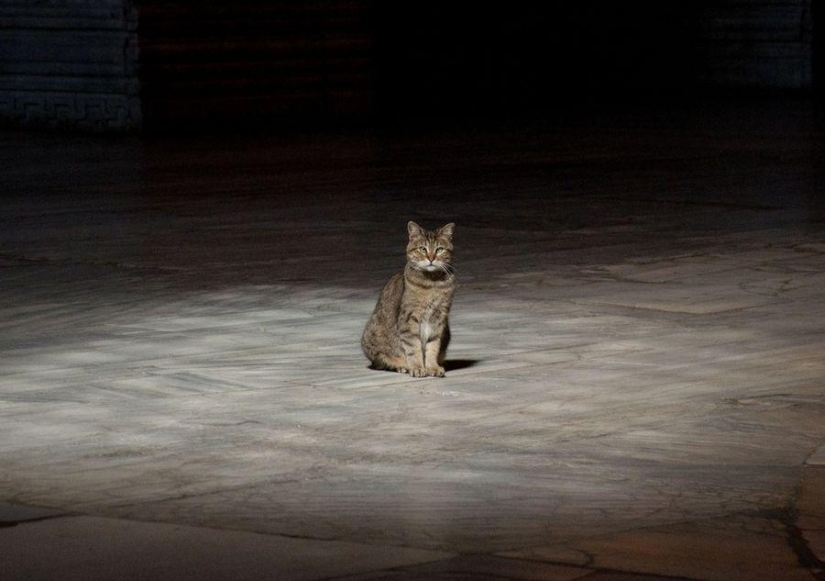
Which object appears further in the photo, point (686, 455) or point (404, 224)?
point (404, 224)

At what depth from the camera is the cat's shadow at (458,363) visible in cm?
862

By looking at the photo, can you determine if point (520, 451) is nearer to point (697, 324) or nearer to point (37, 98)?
point (697, 324)

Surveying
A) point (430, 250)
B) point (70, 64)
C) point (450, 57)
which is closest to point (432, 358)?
point (430, 250)

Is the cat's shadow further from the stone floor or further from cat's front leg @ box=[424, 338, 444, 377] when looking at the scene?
cat's front leg @ box=[424, 338, 444, 377]

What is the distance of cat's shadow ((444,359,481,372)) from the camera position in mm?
8617

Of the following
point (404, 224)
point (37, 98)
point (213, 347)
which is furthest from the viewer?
point (37, 98)

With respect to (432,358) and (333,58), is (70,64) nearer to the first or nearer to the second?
(333,58)

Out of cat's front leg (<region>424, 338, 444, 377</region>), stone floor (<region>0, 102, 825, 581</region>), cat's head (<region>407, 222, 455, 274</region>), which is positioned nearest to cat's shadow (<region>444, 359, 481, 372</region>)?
stone floor (<region>0, 102, 825, 581</region>)

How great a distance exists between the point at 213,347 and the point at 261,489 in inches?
124

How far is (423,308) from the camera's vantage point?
8273 millimetres

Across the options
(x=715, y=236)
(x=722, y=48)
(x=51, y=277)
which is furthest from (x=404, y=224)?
(x=722, y=48)

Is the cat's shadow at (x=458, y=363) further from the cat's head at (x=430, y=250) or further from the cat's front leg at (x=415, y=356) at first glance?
the cat's head at (x=430, y=250)

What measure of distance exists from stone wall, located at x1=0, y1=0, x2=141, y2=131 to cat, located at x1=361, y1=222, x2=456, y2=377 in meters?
18.1

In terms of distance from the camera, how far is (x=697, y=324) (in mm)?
9773
